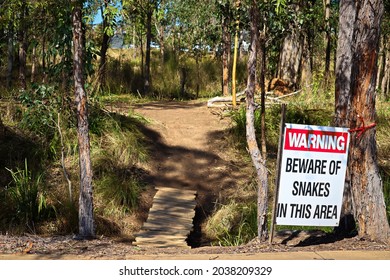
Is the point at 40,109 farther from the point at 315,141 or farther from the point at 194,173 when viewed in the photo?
the point at 315,141

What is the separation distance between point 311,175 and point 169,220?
487cm

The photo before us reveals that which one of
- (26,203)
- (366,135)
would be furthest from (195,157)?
(366,135)

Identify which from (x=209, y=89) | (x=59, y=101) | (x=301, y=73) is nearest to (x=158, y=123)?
(x=59, y=101)

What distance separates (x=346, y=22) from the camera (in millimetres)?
8375

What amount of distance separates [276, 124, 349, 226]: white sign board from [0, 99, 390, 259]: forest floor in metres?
0.45

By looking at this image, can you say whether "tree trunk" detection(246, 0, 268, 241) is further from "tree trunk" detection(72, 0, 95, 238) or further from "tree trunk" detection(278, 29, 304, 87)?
"tree trunk" detection(278, 29, 304, 87)

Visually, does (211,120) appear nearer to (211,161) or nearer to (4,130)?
(211,161)

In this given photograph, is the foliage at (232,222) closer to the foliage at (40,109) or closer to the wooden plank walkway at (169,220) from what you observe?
the wooden plank walkway at (169,220)

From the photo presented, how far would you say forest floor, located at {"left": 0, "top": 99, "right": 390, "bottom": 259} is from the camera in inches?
301

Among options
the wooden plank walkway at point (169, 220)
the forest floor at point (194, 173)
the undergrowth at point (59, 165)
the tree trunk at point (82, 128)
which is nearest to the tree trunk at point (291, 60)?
the forest floor at point (194, 173)

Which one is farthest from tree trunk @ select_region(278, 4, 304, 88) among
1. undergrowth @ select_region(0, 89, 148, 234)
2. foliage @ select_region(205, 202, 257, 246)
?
foliage @ select_region(205, 202, 257, 246)

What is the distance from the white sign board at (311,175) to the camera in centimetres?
700

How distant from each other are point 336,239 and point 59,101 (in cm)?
772

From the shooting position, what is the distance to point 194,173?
1412 cm
